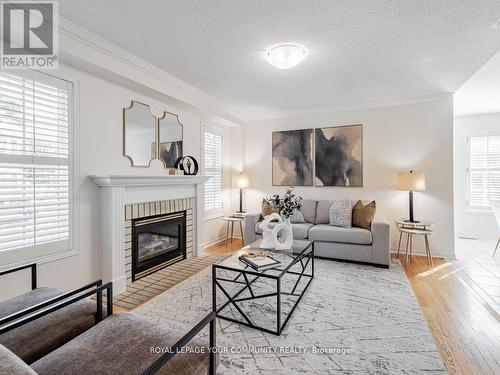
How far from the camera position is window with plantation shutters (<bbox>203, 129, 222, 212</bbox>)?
4.73 m

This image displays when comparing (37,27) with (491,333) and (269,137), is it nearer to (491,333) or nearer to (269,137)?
(269,137)

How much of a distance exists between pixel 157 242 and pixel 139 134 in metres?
1.48

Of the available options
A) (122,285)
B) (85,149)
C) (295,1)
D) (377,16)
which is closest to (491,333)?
(377,16)

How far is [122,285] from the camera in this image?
2773mm

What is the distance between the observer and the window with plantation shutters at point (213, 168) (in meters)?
4.73

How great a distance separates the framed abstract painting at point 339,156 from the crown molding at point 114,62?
2238mm

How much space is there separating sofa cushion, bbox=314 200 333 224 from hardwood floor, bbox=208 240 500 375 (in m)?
1.35

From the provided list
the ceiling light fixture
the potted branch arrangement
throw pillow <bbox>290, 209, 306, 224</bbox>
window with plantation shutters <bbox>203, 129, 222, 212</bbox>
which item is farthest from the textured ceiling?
throw pillow <bbox>290, 209, 306, 224</bbox>

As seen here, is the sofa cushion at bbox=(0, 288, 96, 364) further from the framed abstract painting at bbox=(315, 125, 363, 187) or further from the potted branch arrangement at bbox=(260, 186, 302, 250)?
the framed abstract painting at bbox=(315, 125, 363, 187)

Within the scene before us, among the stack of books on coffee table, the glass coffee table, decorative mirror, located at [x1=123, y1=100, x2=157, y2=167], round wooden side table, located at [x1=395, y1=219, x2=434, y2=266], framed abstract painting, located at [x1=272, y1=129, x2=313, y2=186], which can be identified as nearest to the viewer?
the glass coffee table

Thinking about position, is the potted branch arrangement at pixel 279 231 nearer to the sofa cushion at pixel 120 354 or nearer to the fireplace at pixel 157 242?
the fireplace at pixel 157 242

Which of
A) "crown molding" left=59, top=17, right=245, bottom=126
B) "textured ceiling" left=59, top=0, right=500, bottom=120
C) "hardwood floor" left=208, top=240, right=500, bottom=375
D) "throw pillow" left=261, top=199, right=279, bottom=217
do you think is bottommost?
"hardwood floor" left=208, top=240, right=500, bottom=375

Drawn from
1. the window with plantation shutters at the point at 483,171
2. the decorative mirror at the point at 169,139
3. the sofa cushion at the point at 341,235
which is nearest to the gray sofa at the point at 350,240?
the sofa cushion at the point at 341,235

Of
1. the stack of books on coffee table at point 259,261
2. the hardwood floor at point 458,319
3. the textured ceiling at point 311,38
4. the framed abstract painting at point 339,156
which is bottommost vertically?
the hardwood floor at point 458,319
